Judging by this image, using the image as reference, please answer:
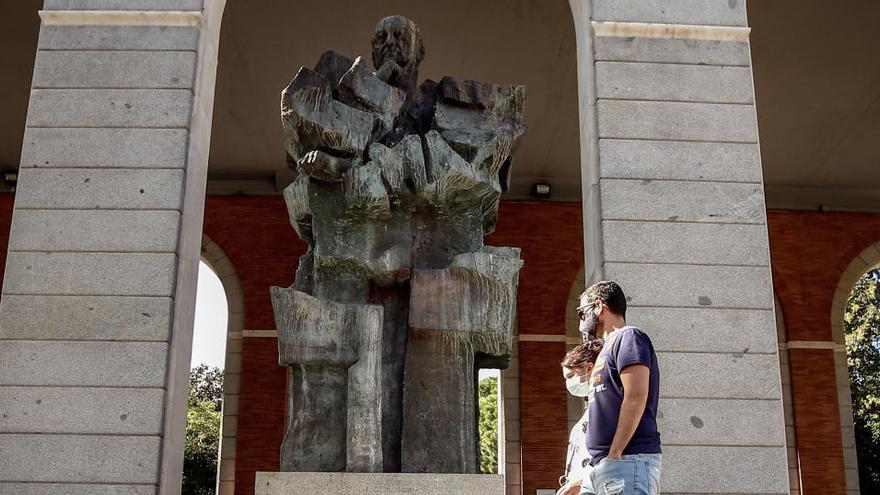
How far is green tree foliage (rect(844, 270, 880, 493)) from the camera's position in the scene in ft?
76.6

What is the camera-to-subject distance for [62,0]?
723 centimetres

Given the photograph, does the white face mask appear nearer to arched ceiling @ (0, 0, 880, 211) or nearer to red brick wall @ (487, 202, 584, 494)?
arched ceiling @ (0, 0, 880, 211)

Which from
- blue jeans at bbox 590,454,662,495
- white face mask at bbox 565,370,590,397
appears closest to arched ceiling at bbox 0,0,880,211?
white face mask at bbox 565,370,590,397

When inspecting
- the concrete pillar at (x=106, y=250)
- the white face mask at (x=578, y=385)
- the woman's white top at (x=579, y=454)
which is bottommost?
the woman's white top at (x=579, y=454)

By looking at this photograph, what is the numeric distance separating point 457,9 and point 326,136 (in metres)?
6.50

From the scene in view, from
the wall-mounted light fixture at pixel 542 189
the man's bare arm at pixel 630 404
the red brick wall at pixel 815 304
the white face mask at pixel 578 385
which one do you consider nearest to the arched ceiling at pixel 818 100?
the red brick wall at pixel 815 304

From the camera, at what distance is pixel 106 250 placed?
6.59 m

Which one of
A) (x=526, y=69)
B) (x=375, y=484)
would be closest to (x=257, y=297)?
(x=526, y=69)

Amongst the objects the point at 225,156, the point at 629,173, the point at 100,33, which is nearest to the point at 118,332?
the point at 100,33

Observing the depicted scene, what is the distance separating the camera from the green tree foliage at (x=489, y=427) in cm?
3384

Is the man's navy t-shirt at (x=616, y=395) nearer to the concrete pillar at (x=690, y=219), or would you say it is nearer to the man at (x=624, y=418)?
the man at (x=624, y=418)

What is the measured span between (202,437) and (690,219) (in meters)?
26.8

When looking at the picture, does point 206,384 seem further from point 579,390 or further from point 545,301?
point 579,390

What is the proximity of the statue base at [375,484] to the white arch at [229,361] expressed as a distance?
34.8 feet
